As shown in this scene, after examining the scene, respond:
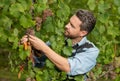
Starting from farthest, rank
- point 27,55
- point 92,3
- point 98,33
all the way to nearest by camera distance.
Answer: point 98,33
point 92,3
point 27,55

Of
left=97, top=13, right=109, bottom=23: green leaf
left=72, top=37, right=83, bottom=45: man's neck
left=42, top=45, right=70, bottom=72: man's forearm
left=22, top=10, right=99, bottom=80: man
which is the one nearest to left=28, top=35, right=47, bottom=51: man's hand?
left=42, top=45, right=70, bottom=72: man's forearm

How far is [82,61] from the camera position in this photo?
488cm

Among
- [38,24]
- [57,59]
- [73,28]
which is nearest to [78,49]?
[73,28]

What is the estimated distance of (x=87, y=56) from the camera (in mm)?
4898

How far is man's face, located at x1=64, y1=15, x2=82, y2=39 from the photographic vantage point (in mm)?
4848

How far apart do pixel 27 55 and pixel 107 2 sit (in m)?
1.25

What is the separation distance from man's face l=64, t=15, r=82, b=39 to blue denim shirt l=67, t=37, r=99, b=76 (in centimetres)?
12

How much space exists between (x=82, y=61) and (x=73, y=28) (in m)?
0.31

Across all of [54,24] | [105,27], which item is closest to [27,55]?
[54,24]

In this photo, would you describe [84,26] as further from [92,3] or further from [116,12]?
[116,12]

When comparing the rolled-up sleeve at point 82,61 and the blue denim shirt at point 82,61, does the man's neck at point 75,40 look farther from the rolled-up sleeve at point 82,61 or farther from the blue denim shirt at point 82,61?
the rolled-up sleeve at point 82,61

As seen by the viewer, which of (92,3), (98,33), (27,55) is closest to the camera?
(27,55)

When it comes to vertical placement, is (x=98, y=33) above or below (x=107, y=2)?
below

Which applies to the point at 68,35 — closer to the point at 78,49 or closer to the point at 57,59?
the point at 78,49
